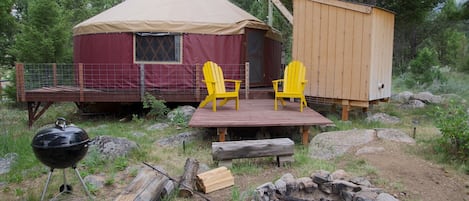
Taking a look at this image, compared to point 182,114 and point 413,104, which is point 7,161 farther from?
point 413,104

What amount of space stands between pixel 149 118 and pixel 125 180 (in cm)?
357

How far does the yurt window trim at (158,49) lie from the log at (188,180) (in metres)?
4.11

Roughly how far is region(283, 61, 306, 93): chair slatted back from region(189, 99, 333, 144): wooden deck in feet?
1.01

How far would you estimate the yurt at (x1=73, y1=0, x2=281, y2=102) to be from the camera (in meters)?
7.18

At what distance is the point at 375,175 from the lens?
11.5ft

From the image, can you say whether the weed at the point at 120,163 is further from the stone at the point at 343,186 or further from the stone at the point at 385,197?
the stone at the point at 385,197

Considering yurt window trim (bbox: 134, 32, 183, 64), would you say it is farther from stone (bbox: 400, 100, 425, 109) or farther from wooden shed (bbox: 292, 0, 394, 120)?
stone (bbox: 400, 100, 425, 109)

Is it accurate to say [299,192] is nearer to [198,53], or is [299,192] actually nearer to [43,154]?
[43,154]

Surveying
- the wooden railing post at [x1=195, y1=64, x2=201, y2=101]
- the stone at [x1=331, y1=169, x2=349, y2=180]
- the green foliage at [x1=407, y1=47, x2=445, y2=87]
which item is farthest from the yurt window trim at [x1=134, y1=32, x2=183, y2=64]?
the green foliage at [x1=407, y1=47, x2=445, y2=87]

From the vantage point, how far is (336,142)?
14.7 feet

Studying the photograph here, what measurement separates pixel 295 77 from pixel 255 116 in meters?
1.00

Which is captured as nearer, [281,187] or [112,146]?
[281,187]

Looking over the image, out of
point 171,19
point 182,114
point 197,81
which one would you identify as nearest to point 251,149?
point 182,114

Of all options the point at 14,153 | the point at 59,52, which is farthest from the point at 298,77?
the point at 59,52
